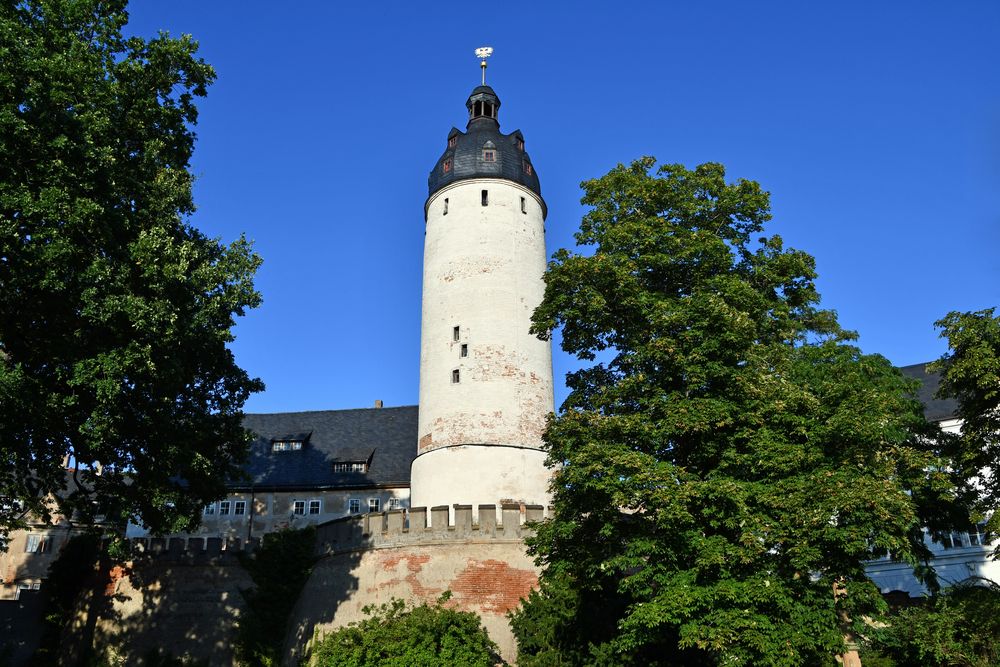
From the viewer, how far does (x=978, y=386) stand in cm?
2077

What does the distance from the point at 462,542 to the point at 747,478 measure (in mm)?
10592

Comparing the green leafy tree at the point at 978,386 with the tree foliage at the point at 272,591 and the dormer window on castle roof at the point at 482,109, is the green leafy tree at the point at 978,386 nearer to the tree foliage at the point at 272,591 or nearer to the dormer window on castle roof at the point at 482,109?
the tree foliage at the point at 272,591

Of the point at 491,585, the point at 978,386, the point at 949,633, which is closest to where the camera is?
the point at 949,633

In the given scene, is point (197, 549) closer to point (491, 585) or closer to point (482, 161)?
point (491, 585)

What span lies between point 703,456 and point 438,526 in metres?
10.4

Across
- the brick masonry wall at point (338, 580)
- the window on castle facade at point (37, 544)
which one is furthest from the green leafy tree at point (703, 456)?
the window on castle facade at point (37, 544)

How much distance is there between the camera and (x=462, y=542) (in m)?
24.2

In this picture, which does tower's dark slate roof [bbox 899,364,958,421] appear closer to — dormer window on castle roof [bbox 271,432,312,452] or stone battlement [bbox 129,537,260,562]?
dormer window on castle roof [bbox 271,432,312,452]

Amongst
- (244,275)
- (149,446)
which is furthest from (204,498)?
(244,275)

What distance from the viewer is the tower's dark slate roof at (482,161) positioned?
33406mm

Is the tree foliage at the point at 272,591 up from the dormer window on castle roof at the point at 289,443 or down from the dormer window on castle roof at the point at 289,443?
down

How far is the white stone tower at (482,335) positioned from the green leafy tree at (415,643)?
5.31 m

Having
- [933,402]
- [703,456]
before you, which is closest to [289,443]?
[703,456]

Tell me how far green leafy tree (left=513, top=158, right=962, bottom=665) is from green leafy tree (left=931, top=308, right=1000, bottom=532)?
1.51m
